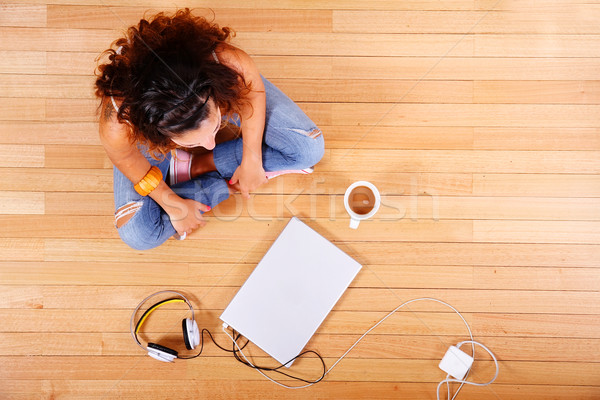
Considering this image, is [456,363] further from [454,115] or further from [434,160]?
[454,115]

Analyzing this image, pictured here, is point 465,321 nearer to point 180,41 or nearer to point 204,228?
point 204,228

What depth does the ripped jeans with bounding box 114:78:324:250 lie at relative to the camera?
1.11 meters

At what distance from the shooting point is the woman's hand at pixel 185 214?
116 centimetres

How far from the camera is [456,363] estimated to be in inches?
48.5

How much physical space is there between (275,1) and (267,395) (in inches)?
50.8

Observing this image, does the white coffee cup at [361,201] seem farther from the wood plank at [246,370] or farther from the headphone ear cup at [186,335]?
the headphone ear cup at [186,335]

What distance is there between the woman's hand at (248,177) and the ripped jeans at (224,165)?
0.11ft

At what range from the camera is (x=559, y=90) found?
1314 mm

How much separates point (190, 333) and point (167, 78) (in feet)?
2.58

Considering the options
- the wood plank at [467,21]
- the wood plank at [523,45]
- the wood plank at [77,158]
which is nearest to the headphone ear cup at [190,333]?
the wood plank at [77,158]

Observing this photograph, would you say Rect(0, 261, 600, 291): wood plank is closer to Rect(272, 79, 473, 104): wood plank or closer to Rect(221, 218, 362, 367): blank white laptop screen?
Rect(221, 218, 362, 367): blank white laptop screen

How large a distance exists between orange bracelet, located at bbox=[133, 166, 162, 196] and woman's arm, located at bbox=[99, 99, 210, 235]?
1 centimetres

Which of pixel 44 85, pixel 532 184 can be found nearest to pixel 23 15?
pixel 44 85

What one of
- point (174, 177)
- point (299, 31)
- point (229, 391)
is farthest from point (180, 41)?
point (229, 391)
